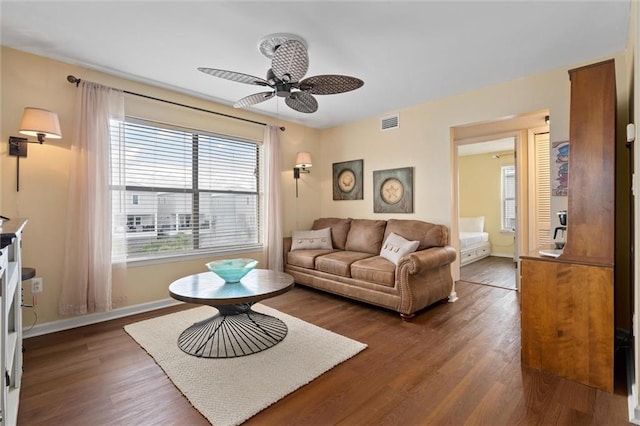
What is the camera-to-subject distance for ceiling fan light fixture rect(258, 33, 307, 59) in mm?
2398

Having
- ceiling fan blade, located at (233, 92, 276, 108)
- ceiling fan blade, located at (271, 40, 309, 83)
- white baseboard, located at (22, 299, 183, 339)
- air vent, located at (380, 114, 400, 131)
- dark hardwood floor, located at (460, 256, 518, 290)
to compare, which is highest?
air vent, located at (380, 114, 400, 131)

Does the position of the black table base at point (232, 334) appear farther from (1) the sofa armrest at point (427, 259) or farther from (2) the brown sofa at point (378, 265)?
(1) the sofa armrest at point (427, 259)

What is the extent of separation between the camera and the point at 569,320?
6.50ft

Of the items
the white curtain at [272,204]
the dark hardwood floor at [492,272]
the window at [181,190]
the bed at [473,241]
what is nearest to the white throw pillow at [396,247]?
the white curtain at [272,204]

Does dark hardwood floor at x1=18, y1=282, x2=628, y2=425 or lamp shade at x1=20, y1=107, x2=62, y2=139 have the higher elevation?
lamp shade at x1=20, y1=107, x2=62, y2=139

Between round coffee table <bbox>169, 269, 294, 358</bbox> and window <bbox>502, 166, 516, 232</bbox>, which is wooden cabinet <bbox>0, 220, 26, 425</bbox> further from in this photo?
window <bbox>502, 166, 516, 232</bbox>

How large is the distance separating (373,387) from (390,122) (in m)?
3.55

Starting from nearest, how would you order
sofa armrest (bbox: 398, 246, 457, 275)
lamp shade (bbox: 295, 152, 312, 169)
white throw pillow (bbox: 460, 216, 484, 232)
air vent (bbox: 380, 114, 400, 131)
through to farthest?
sofa armrest (bbox: 398, 246, 457, 275) → air vent (bbox: 380, 114, 400, 131) → lamp shade (bbox: 295, 152, 312, 169) → white throw pillow (bbox: 460, 216, 484, 232)

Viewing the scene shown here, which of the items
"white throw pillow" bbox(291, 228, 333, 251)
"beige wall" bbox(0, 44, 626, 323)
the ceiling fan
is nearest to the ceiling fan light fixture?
the ceiling fan

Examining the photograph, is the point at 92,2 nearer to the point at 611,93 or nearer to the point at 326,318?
the point at 326,318

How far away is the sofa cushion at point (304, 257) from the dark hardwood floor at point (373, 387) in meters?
1.32

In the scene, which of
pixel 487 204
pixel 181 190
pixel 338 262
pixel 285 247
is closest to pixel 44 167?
pixel 181 190

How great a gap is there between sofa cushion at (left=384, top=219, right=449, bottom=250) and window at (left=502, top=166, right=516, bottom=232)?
401cm

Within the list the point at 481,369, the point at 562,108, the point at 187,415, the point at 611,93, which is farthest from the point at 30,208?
the point at 562,108
